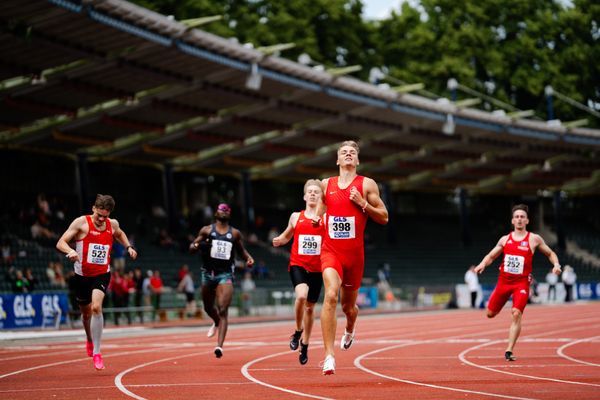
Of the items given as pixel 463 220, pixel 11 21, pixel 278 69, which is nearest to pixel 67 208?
pixel 278 69

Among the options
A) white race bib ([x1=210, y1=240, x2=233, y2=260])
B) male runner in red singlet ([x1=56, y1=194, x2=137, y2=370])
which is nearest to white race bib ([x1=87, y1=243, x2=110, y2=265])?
male runner in red singlet ([x1=56, y1=194, x2=137, y2=370])

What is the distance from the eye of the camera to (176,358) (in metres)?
15.6

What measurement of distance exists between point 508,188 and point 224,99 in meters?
30.0

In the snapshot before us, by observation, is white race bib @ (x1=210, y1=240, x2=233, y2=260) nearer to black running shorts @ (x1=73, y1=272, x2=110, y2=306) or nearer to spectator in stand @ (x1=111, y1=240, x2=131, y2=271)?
black running shorts @ (x1=73, y1=272, x2=110, y2=306)

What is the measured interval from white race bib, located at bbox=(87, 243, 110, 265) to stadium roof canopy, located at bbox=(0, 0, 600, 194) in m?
13.7

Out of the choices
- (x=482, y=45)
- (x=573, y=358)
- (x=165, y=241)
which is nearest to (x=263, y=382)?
(x=573, y=358)

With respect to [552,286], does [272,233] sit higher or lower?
higher

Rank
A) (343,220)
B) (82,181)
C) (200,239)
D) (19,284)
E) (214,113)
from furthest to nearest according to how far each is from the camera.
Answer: (82,181) → (214,113) → (19,284) → (200,239) → (343,220)

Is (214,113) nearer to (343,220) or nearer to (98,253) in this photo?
(98,253)

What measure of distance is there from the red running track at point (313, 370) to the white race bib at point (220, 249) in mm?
1448

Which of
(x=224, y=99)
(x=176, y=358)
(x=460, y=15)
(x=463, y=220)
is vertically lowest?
(x=176, y=358)

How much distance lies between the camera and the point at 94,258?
1348cm

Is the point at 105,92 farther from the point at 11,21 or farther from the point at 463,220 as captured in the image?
the point at 463,220

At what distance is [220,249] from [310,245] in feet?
7.41
